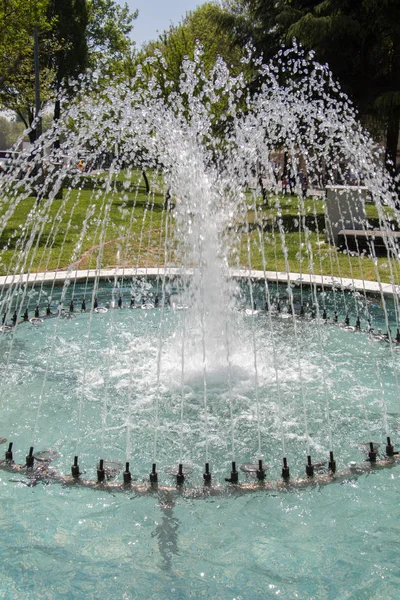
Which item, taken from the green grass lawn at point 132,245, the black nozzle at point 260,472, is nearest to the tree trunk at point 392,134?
the green grass lawn at point 132,245

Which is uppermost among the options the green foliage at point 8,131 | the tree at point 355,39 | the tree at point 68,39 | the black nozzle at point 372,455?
the green foliage at point 8,131

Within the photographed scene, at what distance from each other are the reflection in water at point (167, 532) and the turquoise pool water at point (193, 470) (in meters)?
0.01

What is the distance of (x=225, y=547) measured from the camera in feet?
12.9

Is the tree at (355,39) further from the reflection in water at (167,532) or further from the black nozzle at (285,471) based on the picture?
the reflection in water at (167,532)

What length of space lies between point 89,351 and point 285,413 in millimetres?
2726

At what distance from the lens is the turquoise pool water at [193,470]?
366 centimetres

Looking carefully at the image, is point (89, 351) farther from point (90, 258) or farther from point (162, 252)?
point (162, 252)

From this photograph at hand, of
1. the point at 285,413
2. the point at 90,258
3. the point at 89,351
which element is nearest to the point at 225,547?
the point at 285,413

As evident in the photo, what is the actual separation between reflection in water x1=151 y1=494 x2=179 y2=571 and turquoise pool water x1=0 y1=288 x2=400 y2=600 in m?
0.01

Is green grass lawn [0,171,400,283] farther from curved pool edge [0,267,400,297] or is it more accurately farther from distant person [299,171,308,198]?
distant person [299,171,308,198]

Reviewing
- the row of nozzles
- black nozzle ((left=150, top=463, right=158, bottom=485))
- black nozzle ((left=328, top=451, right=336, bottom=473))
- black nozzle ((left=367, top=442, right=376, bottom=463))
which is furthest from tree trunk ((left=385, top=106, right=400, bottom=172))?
black nozzle ((left=150, top=463, right=158, bottom=485))

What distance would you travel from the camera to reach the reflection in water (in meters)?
3.83

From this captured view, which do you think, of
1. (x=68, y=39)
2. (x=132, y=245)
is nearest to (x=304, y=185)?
(x=68, y=39)

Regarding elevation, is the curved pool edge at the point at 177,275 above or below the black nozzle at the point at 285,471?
above
